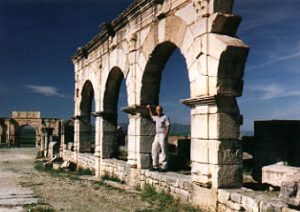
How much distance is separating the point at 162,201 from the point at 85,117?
343 inches

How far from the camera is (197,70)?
6.67 m

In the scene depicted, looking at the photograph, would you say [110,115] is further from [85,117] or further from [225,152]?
[225,152]

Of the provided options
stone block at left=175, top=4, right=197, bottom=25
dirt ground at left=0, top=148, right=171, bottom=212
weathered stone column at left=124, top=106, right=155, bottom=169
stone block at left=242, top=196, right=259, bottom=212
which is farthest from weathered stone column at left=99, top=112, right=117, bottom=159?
stone block at left=242, top=196, right=259, bottom=212

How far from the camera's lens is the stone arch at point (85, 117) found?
15.2 metres

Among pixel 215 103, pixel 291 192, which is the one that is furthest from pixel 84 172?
pixel 291 192

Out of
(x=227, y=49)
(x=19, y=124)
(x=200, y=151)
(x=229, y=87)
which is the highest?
(x=227, y=49)

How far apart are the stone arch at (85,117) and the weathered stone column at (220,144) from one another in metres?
9.31

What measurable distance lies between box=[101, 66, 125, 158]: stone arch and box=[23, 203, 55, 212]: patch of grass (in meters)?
4.93

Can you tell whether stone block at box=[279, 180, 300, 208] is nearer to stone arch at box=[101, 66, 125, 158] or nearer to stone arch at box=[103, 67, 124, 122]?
stone arch at box=[103, 67, 124, 122]

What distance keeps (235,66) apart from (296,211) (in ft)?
8.43

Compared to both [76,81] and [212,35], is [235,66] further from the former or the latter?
[76,81]

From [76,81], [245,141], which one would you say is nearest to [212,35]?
[245,141]

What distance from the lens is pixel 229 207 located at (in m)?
5.75

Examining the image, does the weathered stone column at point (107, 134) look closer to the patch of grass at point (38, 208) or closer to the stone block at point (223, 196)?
the patch of grass at point (38, 208)
